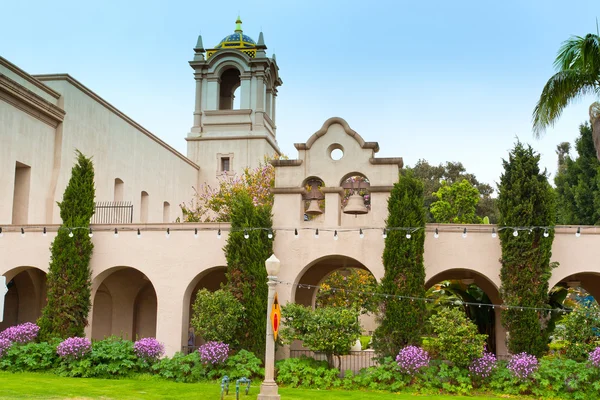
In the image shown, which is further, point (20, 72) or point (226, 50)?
point (226, 50)

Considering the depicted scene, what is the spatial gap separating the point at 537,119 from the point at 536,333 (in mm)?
7294

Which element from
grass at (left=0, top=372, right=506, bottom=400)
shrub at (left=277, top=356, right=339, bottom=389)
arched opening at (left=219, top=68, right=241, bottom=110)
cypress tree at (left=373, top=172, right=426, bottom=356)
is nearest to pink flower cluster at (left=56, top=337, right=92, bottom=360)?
grass at (left=0, top=372, right=506, bottom=400)

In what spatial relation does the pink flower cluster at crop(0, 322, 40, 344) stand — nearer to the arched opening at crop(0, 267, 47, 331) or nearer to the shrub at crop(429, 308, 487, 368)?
the arched opening at crop(0, 267, 47, 331)

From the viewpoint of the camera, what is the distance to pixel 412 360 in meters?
19.5

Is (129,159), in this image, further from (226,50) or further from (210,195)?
(226,50)

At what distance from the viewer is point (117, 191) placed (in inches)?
1342

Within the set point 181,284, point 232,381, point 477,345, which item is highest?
point 181,284

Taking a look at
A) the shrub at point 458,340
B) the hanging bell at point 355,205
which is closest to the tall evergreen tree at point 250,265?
the hanging bell at point 355,205

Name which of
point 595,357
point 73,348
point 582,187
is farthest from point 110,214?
point 582,187

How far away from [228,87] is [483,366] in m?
34.9

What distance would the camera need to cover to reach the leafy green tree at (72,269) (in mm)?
21969

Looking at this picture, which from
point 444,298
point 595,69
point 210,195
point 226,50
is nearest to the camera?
point 595,69

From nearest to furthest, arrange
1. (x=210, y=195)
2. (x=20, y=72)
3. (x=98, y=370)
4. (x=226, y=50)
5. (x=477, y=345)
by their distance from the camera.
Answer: (x=477, y=345) < (x=98, y=370) < (x=20, y=72) < (x=210, y=195) < (x=226, y=50)

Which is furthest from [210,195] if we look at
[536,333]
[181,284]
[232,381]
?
[536,333]
